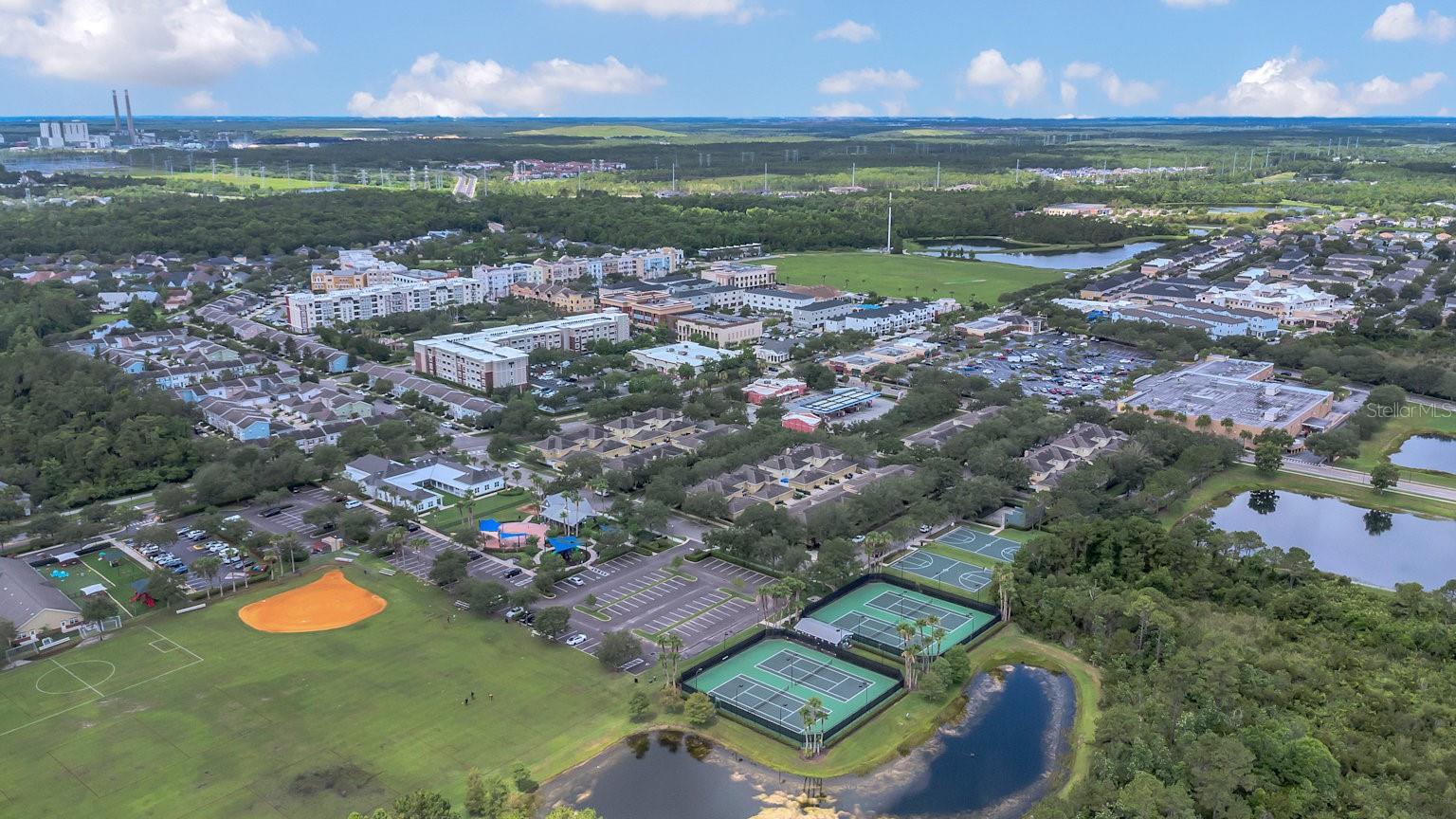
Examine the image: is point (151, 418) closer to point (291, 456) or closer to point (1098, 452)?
point (291, 456)

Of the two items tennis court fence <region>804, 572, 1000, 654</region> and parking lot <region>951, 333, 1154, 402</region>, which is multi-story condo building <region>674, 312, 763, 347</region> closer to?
parking lot <region>951, 333, 1154, 402</region>

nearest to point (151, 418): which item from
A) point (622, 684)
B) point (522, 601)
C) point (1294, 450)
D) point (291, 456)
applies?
point (291, 456)

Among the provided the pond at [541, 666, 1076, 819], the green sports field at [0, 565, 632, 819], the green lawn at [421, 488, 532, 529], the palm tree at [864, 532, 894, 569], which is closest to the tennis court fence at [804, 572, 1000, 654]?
the palm tree at [864, 532, 894, 569]

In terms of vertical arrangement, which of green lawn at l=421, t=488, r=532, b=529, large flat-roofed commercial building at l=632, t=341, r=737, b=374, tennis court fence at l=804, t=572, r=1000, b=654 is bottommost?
tennis court fence at l=804, t=572, r=1000, b=654

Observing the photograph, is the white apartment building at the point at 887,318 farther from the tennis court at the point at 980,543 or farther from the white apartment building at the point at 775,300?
the tennis court at the point at 980,543

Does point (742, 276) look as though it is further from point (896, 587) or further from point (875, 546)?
point (896, 587)

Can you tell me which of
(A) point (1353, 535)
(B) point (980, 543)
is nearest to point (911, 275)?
(A) point (1353, 535)

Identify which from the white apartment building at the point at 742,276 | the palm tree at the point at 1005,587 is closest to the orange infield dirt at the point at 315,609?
the palm tree at the point at 1005,587
